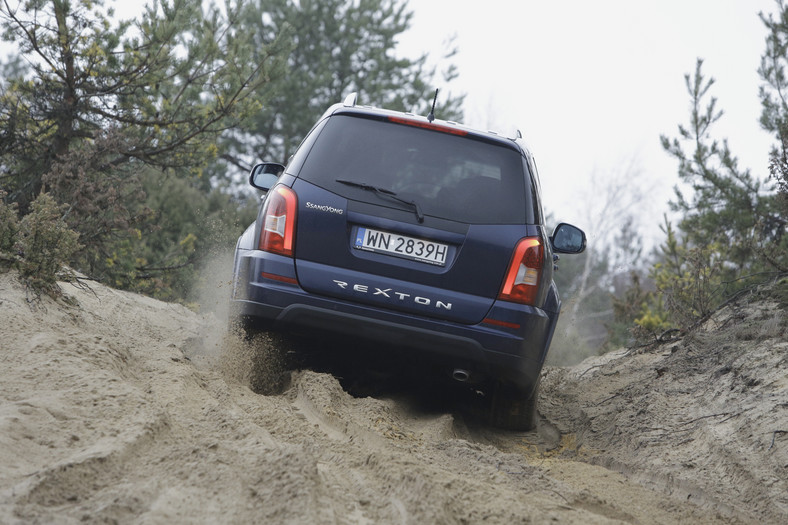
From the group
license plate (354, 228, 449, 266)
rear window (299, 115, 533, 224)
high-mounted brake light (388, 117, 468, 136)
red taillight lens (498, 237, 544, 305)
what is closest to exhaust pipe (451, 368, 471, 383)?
red taillight lens (498, 237, 544, 305)

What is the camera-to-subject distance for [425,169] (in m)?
4.86

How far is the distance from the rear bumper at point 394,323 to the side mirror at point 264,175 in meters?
1.20

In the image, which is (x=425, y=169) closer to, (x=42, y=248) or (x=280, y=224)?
(x=280, y=224)

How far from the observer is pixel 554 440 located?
5391mm

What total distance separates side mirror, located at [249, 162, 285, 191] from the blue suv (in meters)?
0.97

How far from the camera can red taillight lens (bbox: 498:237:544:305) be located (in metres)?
4.67

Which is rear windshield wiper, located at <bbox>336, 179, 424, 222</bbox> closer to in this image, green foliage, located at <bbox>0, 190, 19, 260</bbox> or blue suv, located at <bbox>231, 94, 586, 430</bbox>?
blue suv, located at <bbox>231, 94, 586, 430</bbox>

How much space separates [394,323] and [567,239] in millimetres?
1656

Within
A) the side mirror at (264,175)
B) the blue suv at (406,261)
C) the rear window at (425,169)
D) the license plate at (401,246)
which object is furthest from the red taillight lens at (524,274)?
the side mirror at (264,175)

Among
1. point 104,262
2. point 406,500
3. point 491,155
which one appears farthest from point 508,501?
point 104,262

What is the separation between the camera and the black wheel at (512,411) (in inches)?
208

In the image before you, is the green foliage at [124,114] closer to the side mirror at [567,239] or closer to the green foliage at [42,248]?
the green foliage at [42,248]

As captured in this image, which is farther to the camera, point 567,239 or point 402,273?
point 567,239

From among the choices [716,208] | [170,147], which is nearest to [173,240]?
[170,147]
